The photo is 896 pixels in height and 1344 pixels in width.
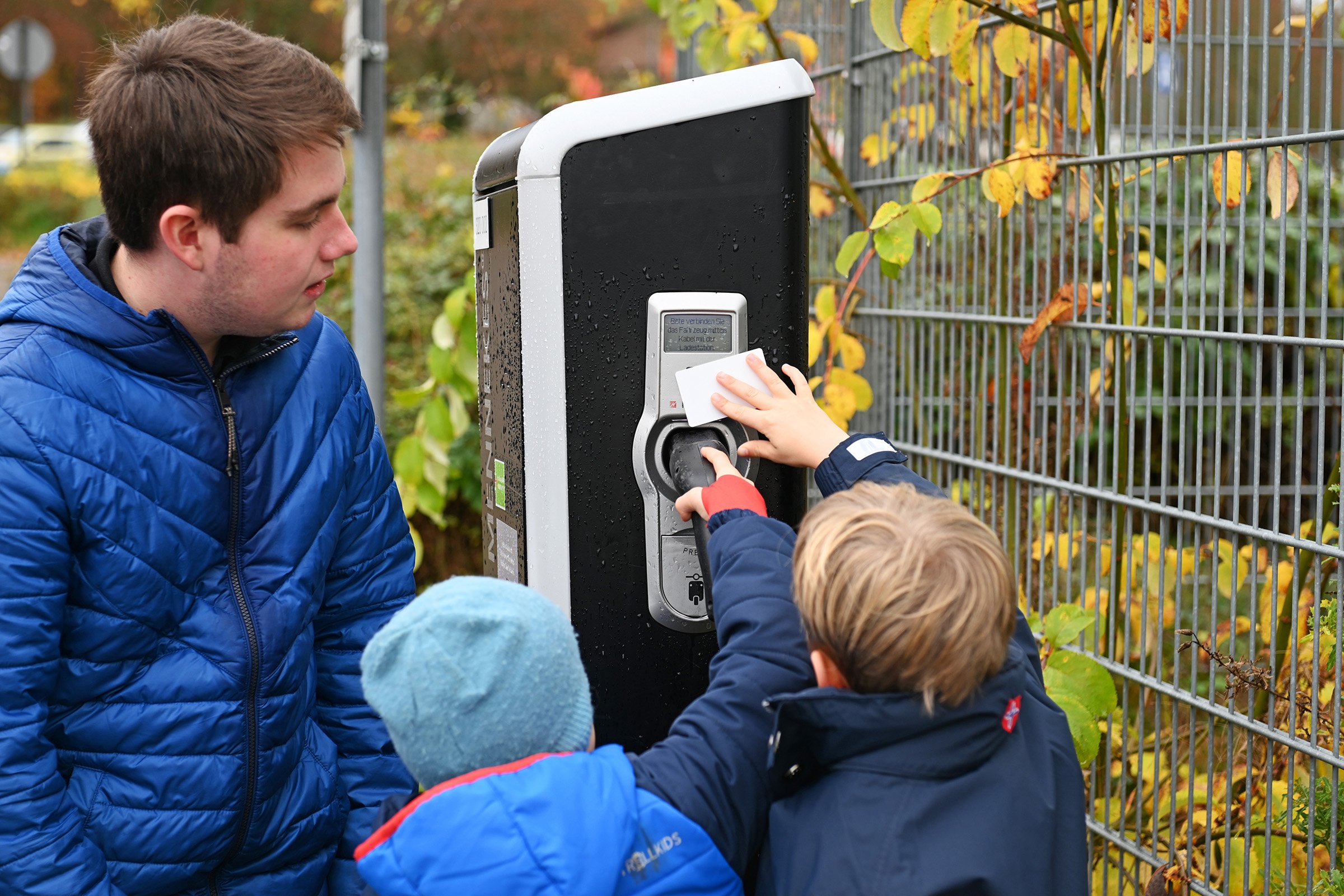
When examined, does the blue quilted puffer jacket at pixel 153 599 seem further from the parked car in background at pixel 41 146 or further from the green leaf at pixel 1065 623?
the parked car in background at pixel 41 146

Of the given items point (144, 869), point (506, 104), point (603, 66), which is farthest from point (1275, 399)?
point (603, 66)

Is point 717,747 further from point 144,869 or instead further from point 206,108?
point 206,108

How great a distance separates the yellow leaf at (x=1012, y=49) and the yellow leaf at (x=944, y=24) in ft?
0.40

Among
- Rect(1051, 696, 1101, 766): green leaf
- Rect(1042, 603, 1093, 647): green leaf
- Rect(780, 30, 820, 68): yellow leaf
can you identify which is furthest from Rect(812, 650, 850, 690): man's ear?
Rect(780, 30, 820, 68): yellow leaf

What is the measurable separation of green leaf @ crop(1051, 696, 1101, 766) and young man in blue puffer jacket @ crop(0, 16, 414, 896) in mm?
1218

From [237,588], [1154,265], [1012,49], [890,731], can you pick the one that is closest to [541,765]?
[890,731]

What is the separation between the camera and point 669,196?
1749 mm

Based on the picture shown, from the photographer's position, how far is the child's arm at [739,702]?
135cm

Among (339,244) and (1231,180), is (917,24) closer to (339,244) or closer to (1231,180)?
(1231,180)

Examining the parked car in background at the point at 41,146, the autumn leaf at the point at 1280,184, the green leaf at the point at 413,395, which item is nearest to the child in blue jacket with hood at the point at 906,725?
the autumn leaf at the point at 1280,184

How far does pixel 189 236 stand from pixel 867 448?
2.89 ft

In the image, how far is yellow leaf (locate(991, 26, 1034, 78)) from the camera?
2.43 meters

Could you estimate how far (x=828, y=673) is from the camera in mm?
1370

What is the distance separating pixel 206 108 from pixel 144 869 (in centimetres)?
86
